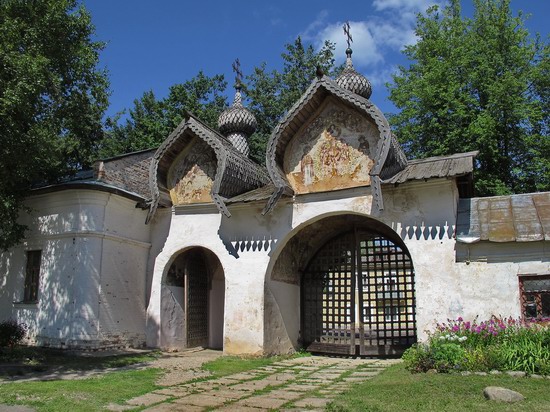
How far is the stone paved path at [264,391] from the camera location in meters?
6.36

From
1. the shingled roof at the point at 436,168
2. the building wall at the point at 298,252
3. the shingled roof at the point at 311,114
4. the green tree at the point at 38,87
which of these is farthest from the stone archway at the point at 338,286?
the green tree at the point at 38,87

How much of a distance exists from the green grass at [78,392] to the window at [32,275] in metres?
4.96

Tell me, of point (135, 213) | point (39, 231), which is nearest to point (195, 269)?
point (135, 213)

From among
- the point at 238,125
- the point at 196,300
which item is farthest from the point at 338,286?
the point at 238,125

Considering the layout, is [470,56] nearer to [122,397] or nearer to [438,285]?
[438,285]

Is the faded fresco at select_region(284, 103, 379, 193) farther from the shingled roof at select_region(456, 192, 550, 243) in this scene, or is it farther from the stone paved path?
the stone paved path

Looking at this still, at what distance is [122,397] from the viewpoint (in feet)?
22.9

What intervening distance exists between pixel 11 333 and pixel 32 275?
62.3 inches

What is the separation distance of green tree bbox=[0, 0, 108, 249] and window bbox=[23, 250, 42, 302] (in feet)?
4.36

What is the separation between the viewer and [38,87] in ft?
31.6

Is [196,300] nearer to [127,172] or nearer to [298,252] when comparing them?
[298,252]

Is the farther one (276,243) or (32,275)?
(32,275)

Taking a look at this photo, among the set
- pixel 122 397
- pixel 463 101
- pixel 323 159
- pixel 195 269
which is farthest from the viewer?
pixel 463 101

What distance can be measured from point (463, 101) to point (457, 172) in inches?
444
